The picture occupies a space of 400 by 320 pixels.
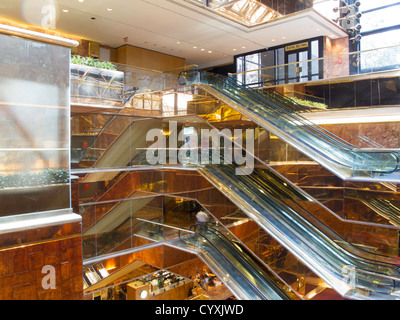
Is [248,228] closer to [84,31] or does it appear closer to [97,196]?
[97,196]

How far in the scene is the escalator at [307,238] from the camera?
633cm

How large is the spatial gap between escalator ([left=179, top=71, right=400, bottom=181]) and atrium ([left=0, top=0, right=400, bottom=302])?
0.04m

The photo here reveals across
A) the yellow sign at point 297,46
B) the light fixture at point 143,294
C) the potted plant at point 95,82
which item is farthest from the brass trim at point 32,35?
the yellow sign at point 297,46

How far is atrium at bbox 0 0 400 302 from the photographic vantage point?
3.50 meters

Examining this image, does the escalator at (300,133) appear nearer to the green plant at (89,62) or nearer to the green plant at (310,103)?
the green plant at (310,103)

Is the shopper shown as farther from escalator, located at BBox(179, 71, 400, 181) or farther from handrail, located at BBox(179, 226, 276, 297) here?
escalator, located at BBox(179, 71, 400, 181)

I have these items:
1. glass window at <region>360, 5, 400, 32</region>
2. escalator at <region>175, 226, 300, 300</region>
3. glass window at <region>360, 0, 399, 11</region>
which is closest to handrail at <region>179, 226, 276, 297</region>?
escalator at <region>175, 226, 300, 300</region>

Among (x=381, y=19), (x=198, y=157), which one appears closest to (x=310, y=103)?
(x=198, y=157)

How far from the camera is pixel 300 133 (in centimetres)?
831

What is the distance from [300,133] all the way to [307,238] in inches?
106

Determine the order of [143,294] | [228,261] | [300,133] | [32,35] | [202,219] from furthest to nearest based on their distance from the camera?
[143,294]
[202,219]
[228,261]
[300,133]
[32,35]

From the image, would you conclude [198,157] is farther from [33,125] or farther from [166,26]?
[33,125]
